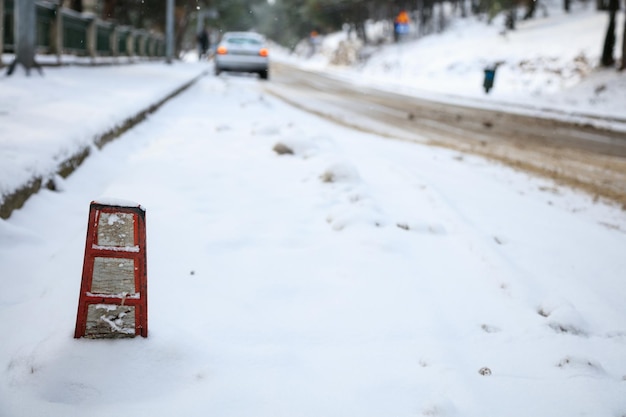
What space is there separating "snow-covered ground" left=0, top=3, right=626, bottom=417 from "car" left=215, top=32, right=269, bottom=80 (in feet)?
44.6

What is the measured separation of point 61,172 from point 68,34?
438 inches

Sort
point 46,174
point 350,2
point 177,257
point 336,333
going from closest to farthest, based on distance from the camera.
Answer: point 336,333 → point 177,257 → point 46,174 → point 350,2

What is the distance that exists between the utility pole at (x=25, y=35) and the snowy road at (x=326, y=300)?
5.66 m

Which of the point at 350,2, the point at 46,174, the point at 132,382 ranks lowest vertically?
the point at 132,382

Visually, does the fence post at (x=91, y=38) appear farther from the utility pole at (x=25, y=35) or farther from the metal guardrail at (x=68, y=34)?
the utility pole at (x=25, y=35)

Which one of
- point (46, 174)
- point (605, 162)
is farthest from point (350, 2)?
point (46, 174)

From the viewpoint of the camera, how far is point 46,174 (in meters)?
3.83

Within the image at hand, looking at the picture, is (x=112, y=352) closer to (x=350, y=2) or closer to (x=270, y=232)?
(x=270, y=232)

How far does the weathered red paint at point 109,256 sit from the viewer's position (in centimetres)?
183

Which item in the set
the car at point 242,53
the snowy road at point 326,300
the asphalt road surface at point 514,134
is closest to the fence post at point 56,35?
the asphalt road surface at point 514,134

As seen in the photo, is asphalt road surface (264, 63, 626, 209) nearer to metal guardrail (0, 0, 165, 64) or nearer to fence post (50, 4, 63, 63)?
fence post (50, 4, 63, 63)

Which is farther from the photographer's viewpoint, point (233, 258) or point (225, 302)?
point (233, 258)

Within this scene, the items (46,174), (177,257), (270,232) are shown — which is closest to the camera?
(177,257)

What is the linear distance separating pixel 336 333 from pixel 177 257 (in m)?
1.09
